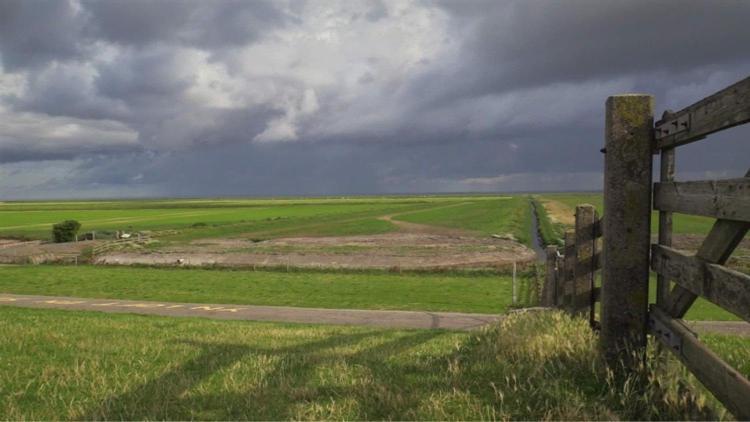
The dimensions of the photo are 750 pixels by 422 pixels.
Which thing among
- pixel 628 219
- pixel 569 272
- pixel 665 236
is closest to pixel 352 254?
pixel 569 272

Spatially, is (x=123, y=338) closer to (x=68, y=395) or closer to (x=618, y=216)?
(x=68, y=395)

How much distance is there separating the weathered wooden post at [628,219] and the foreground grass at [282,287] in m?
16.6

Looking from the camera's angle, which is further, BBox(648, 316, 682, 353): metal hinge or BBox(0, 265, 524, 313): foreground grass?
BBox(0, 265, 524, 313): foreground grass

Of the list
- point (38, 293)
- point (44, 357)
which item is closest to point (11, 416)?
point (44, 357)

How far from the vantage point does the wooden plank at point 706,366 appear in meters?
3.02

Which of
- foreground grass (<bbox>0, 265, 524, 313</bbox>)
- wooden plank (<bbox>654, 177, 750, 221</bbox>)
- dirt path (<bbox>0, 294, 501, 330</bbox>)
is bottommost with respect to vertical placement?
foreground grass (<bbox>0, 265, 524, 313</bbox>)

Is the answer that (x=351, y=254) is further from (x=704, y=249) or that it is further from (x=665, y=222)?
(x=704, y=249)

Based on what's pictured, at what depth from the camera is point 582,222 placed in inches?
264

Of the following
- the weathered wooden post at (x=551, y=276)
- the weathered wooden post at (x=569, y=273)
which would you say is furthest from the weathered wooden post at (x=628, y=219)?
the weathered wooden post at (x=551, y=276)

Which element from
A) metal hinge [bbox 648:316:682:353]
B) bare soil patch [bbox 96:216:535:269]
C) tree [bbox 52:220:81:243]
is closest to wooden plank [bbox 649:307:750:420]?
metal hinge [bbox 648:316:682:353]

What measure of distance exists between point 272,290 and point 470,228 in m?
41.9

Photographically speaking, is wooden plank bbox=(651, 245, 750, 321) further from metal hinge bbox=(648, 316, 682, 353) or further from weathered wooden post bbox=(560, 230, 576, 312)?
weathered wooden post bbox=(560, 230, 576, 312)

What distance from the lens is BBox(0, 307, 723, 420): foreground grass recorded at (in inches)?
153

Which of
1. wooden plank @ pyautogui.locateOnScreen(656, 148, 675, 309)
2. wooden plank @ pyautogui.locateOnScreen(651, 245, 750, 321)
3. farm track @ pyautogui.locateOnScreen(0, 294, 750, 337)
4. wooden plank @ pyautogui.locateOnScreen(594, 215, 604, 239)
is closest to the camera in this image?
wooden plank @ pyautogui.locateOnScreen(651, 245, 750, 321)
